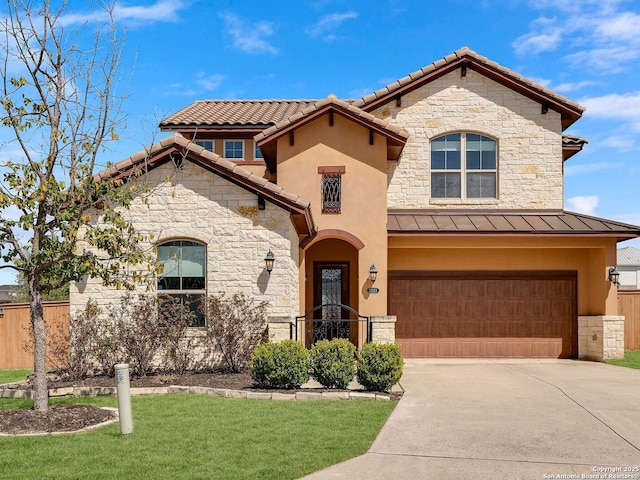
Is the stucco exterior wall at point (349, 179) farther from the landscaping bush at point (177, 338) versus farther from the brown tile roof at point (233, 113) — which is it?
the landscaping bush at point (177, 338)

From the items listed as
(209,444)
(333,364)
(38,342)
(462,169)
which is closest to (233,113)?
(462,169)

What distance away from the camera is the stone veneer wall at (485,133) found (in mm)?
18156

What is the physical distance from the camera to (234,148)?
20.5 m

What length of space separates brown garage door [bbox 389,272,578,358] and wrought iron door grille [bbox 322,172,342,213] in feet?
8.91

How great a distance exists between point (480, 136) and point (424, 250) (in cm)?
392

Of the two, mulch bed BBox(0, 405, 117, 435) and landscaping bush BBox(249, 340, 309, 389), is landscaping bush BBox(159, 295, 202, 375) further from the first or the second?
mulch bed BBox(0, 405, 117, 435)

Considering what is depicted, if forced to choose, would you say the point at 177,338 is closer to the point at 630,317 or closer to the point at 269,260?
the point at 269,260

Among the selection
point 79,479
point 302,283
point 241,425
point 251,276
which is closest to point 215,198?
point 251,276

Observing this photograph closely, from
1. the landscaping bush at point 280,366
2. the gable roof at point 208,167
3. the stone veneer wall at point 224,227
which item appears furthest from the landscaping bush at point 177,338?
the gable roof at point 208,167

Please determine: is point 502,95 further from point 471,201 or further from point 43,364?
point 43,364

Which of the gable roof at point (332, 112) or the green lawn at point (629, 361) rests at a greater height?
the gable roof at point (332, 112)

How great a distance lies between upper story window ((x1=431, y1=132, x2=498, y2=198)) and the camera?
18.3m

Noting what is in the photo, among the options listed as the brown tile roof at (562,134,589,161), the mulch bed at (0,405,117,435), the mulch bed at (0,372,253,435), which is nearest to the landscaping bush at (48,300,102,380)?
the mulch bed at (0,372,253,435)

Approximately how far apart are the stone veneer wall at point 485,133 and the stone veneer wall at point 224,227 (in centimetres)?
595
